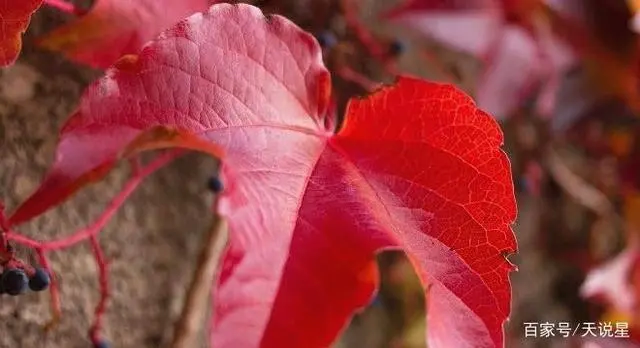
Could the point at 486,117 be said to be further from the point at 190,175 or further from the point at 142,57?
the point at 190,175

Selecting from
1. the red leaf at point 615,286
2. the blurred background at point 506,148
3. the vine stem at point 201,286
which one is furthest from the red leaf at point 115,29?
the red leaf at point 615,286

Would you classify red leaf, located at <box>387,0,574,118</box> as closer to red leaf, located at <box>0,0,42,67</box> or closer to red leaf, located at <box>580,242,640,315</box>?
red leaf, located at <box>580,242,640,315</box>

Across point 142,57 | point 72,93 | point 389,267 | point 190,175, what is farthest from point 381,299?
point 142,57

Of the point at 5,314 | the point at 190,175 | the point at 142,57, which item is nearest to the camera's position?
the point at 142,57

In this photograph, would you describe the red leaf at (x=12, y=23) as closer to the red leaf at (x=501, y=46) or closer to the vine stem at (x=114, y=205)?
the vine stem at (x=114, y=205)

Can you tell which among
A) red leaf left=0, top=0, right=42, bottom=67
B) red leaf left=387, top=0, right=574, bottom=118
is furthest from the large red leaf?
red leaf left=387, top=0, right=574, bottom=118
